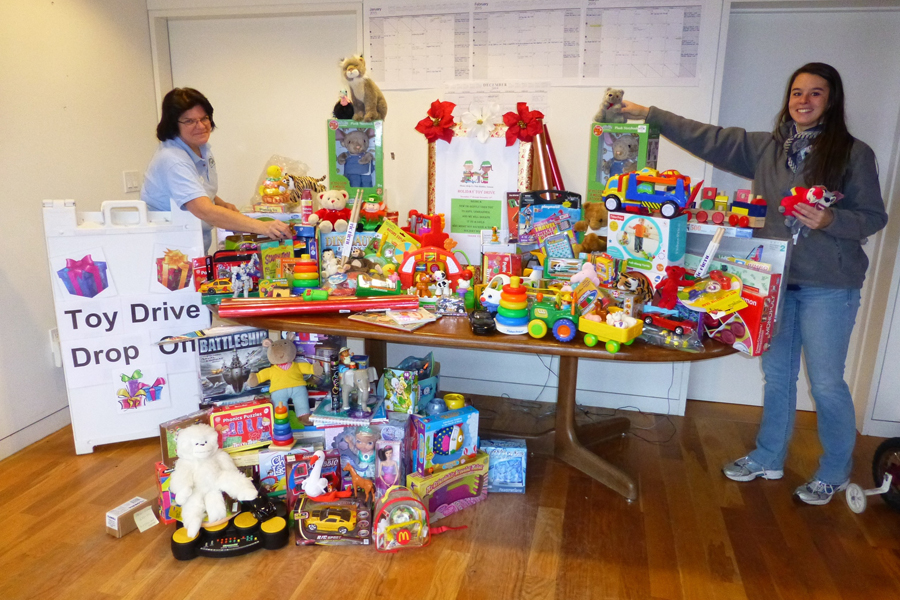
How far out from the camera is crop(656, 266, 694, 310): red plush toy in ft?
6.13

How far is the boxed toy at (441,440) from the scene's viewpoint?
2088 mm

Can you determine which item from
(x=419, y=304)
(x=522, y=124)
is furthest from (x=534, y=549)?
(x=522, y=124)

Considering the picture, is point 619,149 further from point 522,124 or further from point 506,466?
point 506,466

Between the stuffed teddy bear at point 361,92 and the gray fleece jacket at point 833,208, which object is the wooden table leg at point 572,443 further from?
the stuffed teddy bear at point 361,92

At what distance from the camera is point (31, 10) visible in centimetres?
253

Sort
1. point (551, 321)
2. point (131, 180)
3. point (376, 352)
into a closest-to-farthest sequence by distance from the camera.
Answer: point (551, 321) → point (376, 352) → point (131, 180)

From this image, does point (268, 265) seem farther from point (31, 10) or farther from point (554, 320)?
point (31, 10)

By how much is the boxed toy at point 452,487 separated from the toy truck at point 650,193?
3.33 ft

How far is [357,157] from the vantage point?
101 inches

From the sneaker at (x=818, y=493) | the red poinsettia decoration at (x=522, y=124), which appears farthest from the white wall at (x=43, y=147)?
the sneaker at (x=818, y=493)

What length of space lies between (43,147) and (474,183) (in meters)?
1.84

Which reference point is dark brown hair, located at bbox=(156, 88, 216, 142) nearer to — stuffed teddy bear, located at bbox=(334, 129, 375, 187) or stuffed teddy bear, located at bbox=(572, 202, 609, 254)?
stuffed teddy bear, located at bbox=(334, 129, 375, 187)

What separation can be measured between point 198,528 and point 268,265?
94cm

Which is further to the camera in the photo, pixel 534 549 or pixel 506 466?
pixel 506 466
